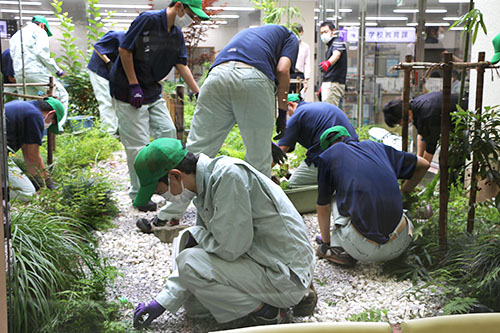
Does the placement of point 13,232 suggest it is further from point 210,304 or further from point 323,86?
point 323,86

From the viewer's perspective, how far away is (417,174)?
2711mm

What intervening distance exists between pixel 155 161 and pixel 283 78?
0.66 m

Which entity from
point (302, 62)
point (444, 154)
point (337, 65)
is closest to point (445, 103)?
point (444, 154)

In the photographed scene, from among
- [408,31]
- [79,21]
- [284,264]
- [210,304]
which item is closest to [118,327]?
[210,304]

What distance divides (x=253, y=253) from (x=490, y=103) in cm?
147

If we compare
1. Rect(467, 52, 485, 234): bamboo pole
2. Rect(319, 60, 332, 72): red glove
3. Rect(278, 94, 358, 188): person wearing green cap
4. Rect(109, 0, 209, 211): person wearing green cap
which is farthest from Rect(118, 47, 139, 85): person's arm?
Rect(467, 52, 485, 234): bamboo pole

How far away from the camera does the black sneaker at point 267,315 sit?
2436mm

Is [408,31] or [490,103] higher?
[408,31]

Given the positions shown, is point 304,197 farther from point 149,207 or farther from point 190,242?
point 149,207

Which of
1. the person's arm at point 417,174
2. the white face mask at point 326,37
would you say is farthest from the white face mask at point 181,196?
the person's arm at point 417,174

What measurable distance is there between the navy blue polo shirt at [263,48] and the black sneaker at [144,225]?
2.51ft

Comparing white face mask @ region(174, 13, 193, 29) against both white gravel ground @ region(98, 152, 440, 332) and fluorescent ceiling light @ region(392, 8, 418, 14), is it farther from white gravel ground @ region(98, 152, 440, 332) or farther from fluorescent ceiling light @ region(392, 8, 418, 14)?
fluorescent ceiling light @ region(392, 8, 418, 14)

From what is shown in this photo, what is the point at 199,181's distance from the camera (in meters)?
2.26

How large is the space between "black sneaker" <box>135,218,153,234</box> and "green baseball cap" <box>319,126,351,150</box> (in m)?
0.90
